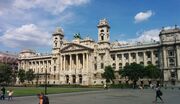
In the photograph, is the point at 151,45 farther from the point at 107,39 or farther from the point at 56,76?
the point at 56,76

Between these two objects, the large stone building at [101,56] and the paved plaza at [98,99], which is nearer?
the paved plaza at [98,99]

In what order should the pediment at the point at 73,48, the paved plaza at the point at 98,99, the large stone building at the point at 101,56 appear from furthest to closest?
the pediment at the point at 73,48, the large stone building at the point at 101,56, the paved plaza at the point at 98,99

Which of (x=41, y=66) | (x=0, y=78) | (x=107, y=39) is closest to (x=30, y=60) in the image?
(x=41, y=66)

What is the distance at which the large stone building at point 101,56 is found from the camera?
11419 cm

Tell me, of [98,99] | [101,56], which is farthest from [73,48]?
[98,99]

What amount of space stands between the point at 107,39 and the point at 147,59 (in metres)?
23.1

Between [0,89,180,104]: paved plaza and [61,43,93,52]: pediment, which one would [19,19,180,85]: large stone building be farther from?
[0,89,180,104]: paved plaza

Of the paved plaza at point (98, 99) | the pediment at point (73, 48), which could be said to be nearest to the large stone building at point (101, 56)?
the pediment at point (73, 48)

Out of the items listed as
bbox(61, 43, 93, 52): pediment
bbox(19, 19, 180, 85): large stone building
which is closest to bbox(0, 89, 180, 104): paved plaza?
bbox(19, 19, 180, 85): large stone building

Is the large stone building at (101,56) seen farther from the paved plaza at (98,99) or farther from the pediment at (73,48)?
the paved plaza at (98,99)

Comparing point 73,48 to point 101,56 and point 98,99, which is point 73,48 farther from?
point 98,99

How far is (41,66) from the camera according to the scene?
16375 cm

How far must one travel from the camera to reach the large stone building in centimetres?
11419

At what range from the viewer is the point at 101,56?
437ft
